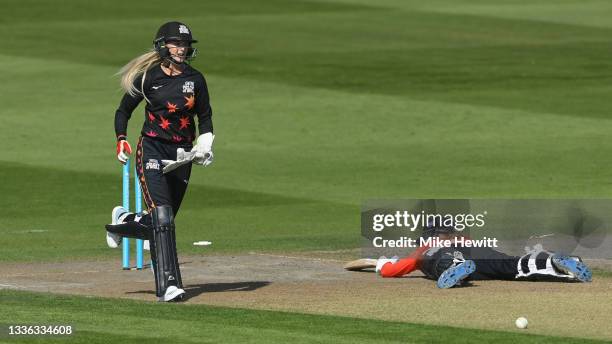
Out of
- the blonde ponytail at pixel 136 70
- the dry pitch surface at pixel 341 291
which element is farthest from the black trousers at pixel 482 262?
the blonde ponytail at pixel 136 70

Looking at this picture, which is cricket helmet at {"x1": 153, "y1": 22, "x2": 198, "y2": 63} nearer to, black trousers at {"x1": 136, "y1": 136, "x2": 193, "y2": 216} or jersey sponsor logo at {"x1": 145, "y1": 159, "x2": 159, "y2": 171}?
black trousers at {"x1": 136, "y1": 136, "x2": 193, "y2": 216}

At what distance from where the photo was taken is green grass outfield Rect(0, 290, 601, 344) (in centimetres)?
1172

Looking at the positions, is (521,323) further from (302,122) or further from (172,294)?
(302,122)

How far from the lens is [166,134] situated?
14102 mm

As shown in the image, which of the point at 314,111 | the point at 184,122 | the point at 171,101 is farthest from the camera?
the point at 314,111

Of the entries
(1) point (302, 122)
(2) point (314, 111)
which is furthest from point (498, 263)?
(2) point (314, 111)

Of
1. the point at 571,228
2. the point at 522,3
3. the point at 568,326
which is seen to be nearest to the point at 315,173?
the point at 571,228

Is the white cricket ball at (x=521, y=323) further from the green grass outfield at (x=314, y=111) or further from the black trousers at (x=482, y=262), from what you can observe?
the green grass outfield at (x=314, y=111)

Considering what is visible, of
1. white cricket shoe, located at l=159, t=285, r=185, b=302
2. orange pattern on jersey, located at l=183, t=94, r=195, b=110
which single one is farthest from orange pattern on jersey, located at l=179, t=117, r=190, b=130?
white cricket shoe, located at l=159, t=285, r=185, b=302

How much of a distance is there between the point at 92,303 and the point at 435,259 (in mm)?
3261

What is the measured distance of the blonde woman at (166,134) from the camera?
14039 millimetres

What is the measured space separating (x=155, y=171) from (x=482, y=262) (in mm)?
3166

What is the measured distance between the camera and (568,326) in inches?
490

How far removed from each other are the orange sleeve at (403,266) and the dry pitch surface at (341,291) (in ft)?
0.34
